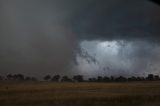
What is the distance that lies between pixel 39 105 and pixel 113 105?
8.60 m

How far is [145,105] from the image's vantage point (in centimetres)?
3444

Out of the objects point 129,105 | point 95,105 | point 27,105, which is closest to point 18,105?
point 27,105

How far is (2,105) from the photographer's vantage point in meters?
40.3

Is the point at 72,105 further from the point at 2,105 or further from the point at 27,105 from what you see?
the point at 2,105

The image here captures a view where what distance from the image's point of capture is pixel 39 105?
127 feet

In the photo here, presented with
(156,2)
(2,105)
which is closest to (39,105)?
(2,105)

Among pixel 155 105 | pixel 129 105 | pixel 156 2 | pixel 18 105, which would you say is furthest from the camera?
pixel 18 105

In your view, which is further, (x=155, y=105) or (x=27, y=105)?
(x=27, y=105)

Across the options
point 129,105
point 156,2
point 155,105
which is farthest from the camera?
point 129,105

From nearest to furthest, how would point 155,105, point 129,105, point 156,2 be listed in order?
point 156,2 → point 155,105 → point 129,105

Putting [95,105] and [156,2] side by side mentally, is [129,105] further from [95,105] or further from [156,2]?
[156,2]

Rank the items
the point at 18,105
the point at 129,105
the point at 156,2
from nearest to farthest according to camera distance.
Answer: the point at 156,2 → the point at 129,105 → the point at 18,105

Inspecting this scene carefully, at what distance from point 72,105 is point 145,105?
860 centimetres

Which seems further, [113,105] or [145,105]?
[113,105]
